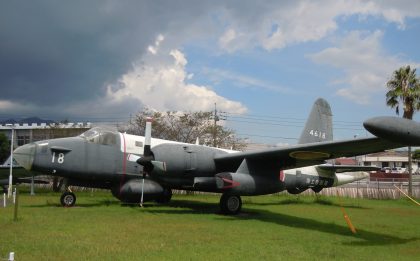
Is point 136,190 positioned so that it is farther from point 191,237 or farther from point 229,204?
point 191,237

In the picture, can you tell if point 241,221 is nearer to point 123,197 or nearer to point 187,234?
point 187,234

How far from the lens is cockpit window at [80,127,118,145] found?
16625mm

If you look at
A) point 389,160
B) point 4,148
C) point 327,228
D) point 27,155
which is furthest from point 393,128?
point 389,160

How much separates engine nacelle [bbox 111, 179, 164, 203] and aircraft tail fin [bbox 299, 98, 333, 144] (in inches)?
331

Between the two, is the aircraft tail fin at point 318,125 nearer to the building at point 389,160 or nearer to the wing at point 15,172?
the wing at point 15,172

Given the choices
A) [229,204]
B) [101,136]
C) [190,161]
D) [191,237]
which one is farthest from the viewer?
[101,136]

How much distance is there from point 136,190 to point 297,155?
6.36 metres

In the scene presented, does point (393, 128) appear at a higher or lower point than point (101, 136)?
lower

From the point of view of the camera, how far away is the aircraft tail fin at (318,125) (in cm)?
2100

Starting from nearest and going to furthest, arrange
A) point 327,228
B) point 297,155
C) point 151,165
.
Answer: point 327,228, point 297,155, point 151,165

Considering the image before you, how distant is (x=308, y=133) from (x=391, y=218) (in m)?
5.93

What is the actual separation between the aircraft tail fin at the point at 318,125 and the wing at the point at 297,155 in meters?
4.53

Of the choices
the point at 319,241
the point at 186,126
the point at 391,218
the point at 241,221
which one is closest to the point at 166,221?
the point at 241,221

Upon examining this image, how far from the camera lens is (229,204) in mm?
15969
